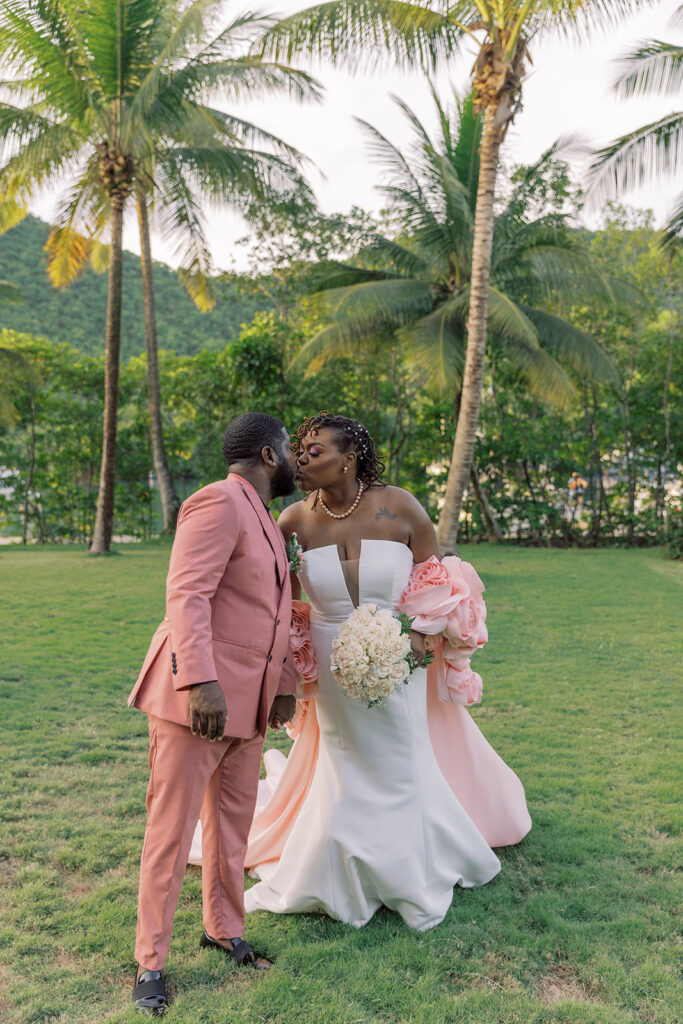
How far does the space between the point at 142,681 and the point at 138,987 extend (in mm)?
1090

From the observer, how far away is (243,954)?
126 inches

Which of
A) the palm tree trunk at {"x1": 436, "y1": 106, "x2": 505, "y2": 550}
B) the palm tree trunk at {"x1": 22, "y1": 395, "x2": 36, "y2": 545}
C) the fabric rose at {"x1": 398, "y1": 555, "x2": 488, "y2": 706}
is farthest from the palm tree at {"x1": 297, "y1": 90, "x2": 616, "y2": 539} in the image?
the fabric rose at {"x1": 398, "y1": 555, "x2": 488, "y2": 706}

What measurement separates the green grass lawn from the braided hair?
6.58ft

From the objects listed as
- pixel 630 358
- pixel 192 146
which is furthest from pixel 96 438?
pixel 630 358

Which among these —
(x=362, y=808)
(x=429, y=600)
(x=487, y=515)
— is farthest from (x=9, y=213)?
(x=362, y=808)

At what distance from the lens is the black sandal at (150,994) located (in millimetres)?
2871

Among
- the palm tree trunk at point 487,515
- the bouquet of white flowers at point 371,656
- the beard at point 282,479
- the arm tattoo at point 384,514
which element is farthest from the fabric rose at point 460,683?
the palm tree trunk at point 487,515

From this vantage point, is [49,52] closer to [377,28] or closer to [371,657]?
[377,28]

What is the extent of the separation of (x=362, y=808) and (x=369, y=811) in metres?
0.03

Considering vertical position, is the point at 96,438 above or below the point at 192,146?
below

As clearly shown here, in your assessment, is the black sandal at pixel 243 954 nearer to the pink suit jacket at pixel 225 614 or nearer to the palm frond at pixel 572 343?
the pink suit jacket at pixel 225 614

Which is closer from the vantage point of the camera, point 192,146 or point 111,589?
point 111,589

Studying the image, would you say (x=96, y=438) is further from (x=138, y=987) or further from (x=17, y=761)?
(x=138, y=987)

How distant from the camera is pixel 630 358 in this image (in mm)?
21094
